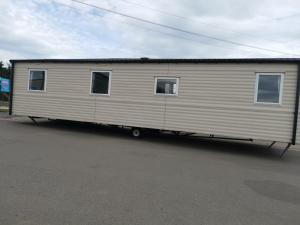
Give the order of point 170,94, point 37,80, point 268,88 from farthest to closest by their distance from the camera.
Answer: point 37,80, point 170,94, point 268,88

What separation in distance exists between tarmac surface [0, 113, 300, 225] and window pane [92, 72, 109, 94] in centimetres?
349

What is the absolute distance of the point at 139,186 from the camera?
4.97 metres

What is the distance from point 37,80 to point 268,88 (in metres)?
10.1

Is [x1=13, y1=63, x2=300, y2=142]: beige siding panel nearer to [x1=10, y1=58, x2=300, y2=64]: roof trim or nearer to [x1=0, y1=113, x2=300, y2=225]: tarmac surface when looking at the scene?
[x1=10, y1=58, x2=300, y2=64]: roof trim

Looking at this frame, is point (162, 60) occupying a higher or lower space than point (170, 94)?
higher

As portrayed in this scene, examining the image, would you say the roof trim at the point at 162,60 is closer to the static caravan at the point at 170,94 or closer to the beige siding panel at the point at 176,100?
the static caravan at the point at 170,94

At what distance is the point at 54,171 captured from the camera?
559 centimetres

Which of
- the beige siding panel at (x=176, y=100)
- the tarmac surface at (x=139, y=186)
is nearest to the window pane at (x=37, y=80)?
the beige siding panel at (x=176, y=100)

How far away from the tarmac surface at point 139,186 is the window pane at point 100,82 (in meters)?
3.49

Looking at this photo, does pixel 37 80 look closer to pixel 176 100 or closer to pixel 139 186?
pixel 176 100

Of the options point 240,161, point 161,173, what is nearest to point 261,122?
point 240,161

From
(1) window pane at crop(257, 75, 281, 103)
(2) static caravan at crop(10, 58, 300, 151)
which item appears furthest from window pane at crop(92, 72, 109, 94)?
(1) window pane at crop(257, 75, 281, 103)

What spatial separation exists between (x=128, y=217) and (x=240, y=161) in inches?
204

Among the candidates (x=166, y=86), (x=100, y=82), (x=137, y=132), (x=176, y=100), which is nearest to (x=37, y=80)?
(x=100, y=82)
